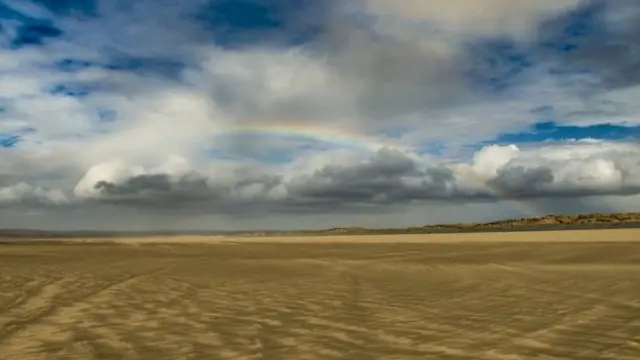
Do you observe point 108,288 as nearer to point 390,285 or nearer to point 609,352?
point 390,285

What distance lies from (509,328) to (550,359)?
88.7 inches

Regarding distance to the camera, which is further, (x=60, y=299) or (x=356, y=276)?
(x=356, y=276)

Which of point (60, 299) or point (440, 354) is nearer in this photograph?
point (440, 354)

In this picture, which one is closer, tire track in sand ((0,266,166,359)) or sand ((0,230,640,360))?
sand ((0,230,640,360))

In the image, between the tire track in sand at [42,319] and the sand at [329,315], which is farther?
the tire track in sand at [42,319]

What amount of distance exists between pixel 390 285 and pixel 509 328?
771cm

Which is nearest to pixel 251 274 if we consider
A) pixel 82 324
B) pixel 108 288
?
pixel 108 288

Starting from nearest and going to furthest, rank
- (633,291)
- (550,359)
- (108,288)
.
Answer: (550,359), (633,291), (108,288)

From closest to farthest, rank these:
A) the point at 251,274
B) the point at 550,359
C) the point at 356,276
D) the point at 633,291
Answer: the point at 550,359 → the point at 633,291 → the point at 356,276 → the point at 251,274

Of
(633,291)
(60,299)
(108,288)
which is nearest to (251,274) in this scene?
(108,288)

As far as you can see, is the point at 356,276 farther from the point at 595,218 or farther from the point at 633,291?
the point at 595,218

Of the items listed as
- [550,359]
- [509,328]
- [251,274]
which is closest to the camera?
[550,359]

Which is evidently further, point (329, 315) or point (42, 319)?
point (329, 315)

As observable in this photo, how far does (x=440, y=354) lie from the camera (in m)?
8.66
